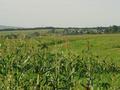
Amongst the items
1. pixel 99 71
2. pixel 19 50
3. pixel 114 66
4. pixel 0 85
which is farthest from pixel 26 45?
pixel 0 85

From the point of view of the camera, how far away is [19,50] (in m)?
19.5

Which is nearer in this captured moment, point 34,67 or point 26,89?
point 26,89

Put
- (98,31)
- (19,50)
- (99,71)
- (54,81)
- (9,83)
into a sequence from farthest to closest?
(98,31) → (99,71) → (19,50) → (54,81) → (9,83)

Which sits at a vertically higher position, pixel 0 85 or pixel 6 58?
pixel 0 85

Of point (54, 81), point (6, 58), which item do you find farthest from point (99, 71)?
point (54, 81)

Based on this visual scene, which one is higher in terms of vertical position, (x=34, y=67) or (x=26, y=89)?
(x=26, y=89)

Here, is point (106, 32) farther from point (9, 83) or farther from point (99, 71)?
point (9, 83)

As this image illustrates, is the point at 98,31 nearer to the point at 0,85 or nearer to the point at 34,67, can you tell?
the point at 34,67

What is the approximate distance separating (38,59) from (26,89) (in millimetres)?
12138

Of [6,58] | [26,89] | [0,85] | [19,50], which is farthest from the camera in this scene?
[19,50]

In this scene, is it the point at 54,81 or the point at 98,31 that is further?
the point at 98,31

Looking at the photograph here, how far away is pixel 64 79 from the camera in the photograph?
997 centimetres

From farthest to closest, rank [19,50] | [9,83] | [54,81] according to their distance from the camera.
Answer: [19,50] < [54,81] < [9,83]

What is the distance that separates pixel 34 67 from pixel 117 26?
106 metres
